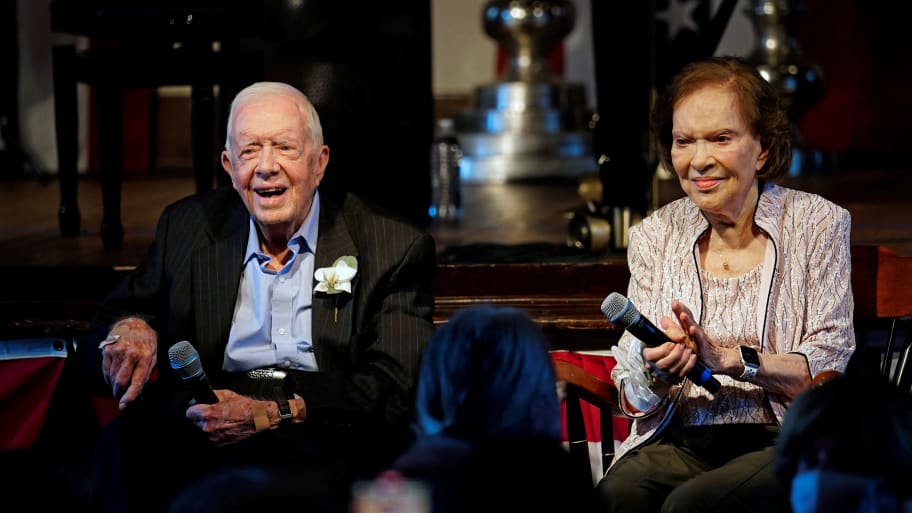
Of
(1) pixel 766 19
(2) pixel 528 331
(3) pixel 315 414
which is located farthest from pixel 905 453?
(1) pixel 766 19

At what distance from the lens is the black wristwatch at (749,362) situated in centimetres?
257

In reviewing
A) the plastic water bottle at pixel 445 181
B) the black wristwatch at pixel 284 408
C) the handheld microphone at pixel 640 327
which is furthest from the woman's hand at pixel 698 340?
the plastic water bottle at pixel 445 181

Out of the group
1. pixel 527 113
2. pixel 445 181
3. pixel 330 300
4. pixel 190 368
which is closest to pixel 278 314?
pixel 330 300

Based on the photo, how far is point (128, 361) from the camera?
2.71m

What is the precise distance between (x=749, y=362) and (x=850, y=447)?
652mm

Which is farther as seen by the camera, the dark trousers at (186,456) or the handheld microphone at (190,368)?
the handheld microphone at (190,368)

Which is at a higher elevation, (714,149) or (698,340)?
(714,149)

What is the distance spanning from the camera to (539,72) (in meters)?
7.66

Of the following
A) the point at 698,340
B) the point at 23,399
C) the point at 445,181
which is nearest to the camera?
the point at 698,340

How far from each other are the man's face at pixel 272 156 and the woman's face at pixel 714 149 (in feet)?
2.57

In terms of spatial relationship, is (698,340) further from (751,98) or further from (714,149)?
(751,98)

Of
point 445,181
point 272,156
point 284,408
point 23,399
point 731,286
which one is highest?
point 272,156

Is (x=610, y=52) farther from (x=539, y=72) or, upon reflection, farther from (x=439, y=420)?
(x=539, y=72)

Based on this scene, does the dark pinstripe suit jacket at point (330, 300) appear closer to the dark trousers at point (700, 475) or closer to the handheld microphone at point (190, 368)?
the handheld microphone at point (190, 368)
